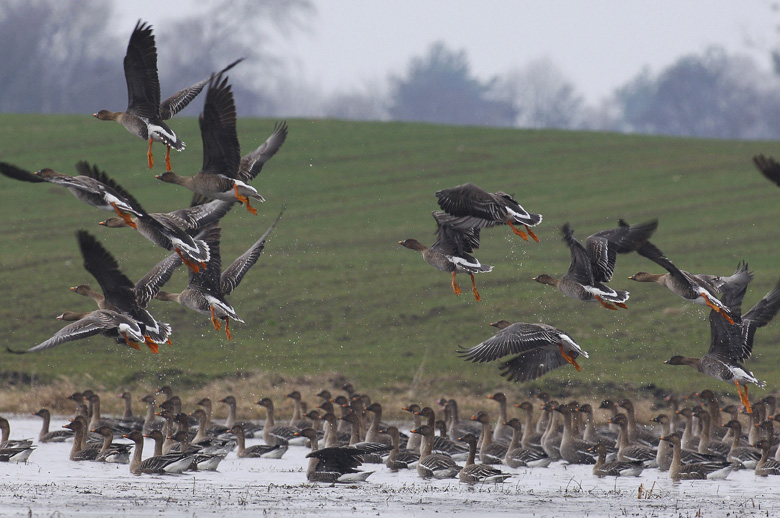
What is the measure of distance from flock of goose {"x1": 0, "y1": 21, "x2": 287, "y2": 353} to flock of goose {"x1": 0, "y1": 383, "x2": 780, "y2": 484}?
310 centimetres

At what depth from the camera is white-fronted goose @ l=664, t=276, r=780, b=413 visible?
20.5 meters

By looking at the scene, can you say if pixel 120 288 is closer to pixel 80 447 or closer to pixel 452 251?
pixel 80 447

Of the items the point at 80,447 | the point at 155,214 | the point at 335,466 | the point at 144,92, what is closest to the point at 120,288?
the point at 155,214

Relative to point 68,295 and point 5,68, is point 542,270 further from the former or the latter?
point 5,68

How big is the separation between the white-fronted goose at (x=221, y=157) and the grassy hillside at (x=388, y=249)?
13317 millimetres

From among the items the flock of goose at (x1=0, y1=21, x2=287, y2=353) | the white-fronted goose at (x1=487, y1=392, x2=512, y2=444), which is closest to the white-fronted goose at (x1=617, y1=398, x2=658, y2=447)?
the white-fronted goose at (x1=487, y1=392, x2=512, y2=444)

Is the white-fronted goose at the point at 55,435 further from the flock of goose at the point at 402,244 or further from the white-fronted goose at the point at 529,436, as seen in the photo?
the white-fronted goose at the point at 529,436

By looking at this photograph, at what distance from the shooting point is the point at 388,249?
4569cm

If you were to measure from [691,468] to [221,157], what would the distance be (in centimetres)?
1063

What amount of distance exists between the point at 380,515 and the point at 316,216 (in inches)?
1384

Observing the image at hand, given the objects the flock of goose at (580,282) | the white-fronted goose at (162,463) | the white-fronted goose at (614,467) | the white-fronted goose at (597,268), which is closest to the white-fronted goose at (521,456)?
the white-fronted goose at (614,467)

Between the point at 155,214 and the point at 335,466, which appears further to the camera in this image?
the point at 335,466

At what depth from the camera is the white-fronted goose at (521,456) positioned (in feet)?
76.6

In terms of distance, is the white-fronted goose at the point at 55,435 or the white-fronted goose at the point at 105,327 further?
the white-fronted goose at the point at 55,435
